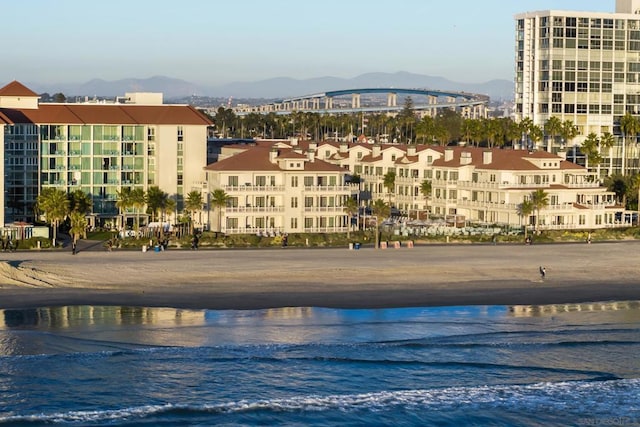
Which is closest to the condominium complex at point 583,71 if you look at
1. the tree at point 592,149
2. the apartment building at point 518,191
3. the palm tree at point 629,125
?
the palm tree at point 629,125

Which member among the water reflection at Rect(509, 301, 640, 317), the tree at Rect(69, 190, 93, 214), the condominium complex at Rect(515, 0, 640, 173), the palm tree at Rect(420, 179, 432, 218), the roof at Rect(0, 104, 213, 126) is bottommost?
the water reflection at Rect(509, 301, 640, 317)

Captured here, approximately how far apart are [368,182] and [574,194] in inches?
664

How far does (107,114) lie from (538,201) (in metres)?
27.6

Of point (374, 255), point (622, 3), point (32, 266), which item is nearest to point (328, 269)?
point (374, 255)

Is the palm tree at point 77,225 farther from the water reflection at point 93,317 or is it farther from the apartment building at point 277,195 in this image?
the water reflection at point 93,317

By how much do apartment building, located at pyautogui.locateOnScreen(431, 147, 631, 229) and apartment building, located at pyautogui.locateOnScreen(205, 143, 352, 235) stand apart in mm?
9980

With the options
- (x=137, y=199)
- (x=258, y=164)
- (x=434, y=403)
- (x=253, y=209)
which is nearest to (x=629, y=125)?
(x=258, y=164)

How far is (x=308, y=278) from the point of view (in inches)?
2109

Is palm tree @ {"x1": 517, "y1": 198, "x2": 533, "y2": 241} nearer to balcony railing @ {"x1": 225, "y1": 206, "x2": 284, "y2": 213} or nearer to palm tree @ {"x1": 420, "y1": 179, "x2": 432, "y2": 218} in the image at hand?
palm tree @ {"x1": 420, "y1": 179, "x2": 432, "y2": 218}

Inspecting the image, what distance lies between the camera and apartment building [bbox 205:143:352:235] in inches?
2731

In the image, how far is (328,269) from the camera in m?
55.0

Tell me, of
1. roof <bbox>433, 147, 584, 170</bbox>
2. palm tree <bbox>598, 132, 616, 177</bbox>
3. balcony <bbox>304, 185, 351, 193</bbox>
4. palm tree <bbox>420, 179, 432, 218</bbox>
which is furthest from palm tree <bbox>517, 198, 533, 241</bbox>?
palm tree <bbox>598, 132, 616, 177</bbox>

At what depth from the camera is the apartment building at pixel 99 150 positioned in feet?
240

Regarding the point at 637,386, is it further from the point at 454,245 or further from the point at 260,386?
the point at 454,245
